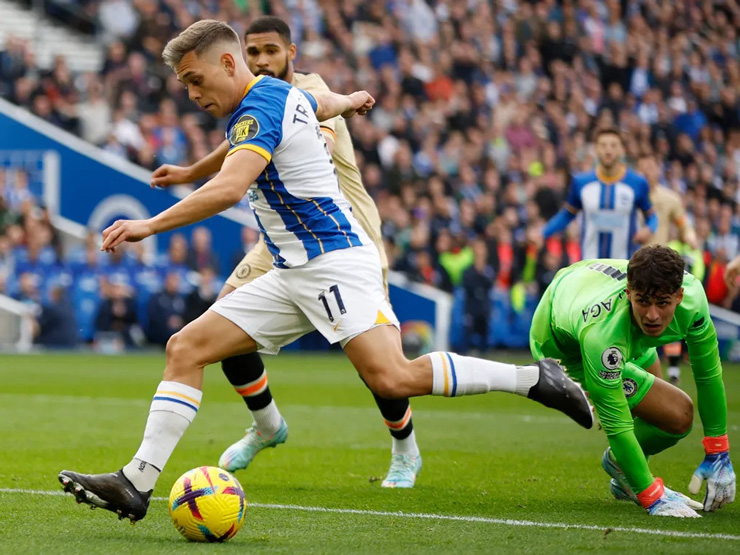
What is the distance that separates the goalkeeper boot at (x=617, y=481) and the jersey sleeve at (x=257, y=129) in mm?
2443

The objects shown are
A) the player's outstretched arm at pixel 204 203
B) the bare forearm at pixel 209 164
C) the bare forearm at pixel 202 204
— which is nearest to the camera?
the player's outstretched arm at pixel 204 203

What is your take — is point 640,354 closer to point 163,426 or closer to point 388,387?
point 388,387

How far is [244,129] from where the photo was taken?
534 centimetres

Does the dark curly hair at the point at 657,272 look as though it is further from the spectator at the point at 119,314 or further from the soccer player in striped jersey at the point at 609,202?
the spectator at the point at 119,314

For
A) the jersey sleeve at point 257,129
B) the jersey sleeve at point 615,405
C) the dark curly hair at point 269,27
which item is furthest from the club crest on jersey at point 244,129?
the dark curly hair at point 269,27

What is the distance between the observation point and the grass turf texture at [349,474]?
509 cm

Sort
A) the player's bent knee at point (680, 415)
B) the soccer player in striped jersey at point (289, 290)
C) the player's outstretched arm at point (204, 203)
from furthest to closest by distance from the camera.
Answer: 1. the player's bent knee at point (680, 415)
2. the soccer player in striped jersey at point (289, 290)
3. the player's outstretched arm at point (204, 203)

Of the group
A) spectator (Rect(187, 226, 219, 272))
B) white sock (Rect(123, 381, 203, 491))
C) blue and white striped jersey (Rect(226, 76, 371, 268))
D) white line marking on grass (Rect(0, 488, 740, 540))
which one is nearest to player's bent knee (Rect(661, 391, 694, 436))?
white line marking on grass (Rect(0, 488, 740, 540))

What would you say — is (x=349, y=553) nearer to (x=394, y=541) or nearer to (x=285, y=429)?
(x=394, y=541)

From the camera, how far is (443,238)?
69.1ft

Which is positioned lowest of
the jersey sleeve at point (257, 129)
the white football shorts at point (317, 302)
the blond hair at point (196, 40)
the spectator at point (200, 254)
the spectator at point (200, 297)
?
the spectator at point (200, 297)

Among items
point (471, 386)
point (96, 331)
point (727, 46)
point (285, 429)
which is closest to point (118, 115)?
point (96, 331)

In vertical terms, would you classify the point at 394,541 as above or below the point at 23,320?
above

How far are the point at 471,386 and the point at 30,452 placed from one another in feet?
12.8
